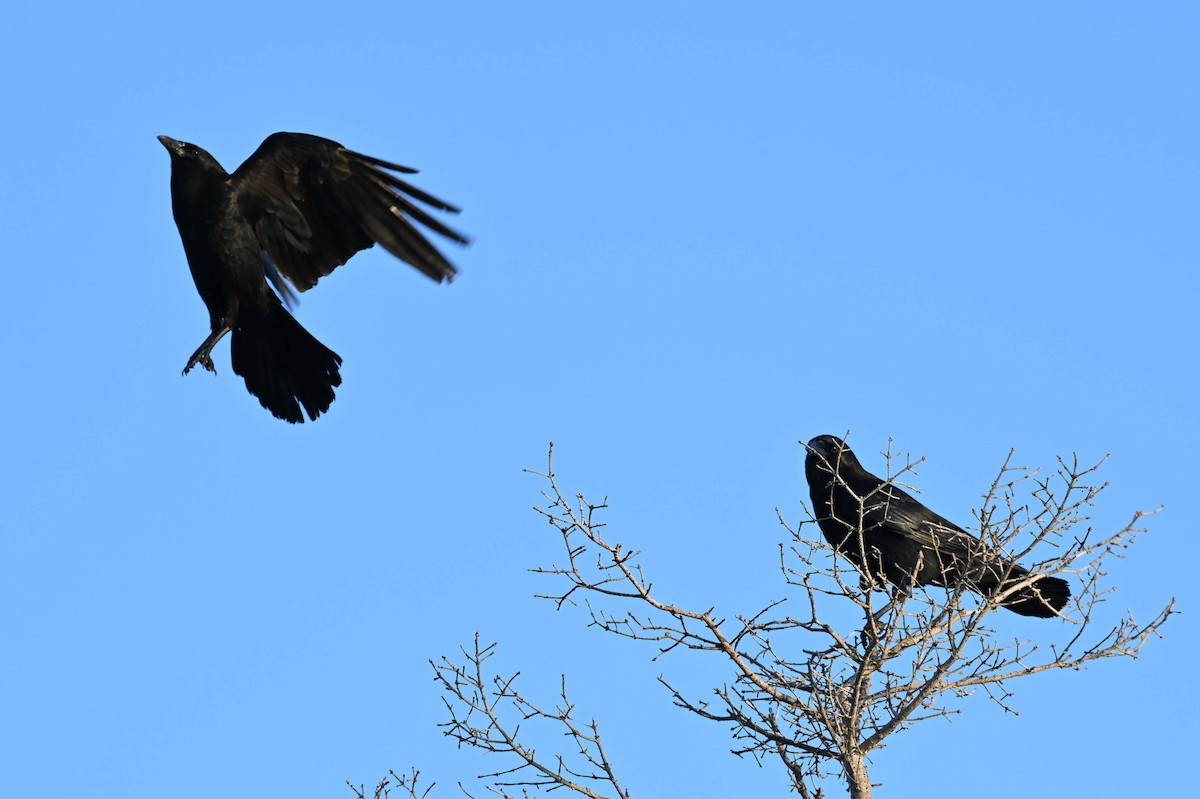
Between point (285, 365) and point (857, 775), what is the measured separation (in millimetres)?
4378

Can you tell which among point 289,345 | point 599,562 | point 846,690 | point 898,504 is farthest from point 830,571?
point 289,345

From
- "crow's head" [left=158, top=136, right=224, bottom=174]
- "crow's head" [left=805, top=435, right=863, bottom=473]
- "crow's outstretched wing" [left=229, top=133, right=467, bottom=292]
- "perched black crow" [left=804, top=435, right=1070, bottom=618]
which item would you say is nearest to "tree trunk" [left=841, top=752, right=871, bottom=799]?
"perched black crow" [left=804, top=435, right=1070, bottom=618]

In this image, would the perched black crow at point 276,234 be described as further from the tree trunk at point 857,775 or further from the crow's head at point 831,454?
the tree trunk at point 857,775

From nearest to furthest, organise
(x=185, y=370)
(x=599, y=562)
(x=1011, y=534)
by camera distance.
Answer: (x=599, y=562), (x=1011, y=534), (x=185, y=370)

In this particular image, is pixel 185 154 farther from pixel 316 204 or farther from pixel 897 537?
pixel 897 537

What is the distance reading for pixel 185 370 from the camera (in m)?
8.11

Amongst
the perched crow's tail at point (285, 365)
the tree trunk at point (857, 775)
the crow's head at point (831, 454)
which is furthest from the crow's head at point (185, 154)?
the tree trunk at point (857, 775)

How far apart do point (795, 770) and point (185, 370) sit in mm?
4245

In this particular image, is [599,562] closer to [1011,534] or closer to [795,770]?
[795,770]

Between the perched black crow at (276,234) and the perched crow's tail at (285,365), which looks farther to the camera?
the perched crow's tail at (285,365)

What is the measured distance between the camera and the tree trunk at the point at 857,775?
18.1 feet

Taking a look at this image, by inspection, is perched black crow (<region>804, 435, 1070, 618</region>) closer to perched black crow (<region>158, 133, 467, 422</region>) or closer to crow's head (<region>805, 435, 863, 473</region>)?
crow's head (<region>805, 435, 863, 473</region>)

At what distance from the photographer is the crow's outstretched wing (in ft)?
26.9

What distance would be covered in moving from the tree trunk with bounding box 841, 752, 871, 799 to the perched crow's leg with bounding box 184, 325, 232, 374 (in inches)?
173
